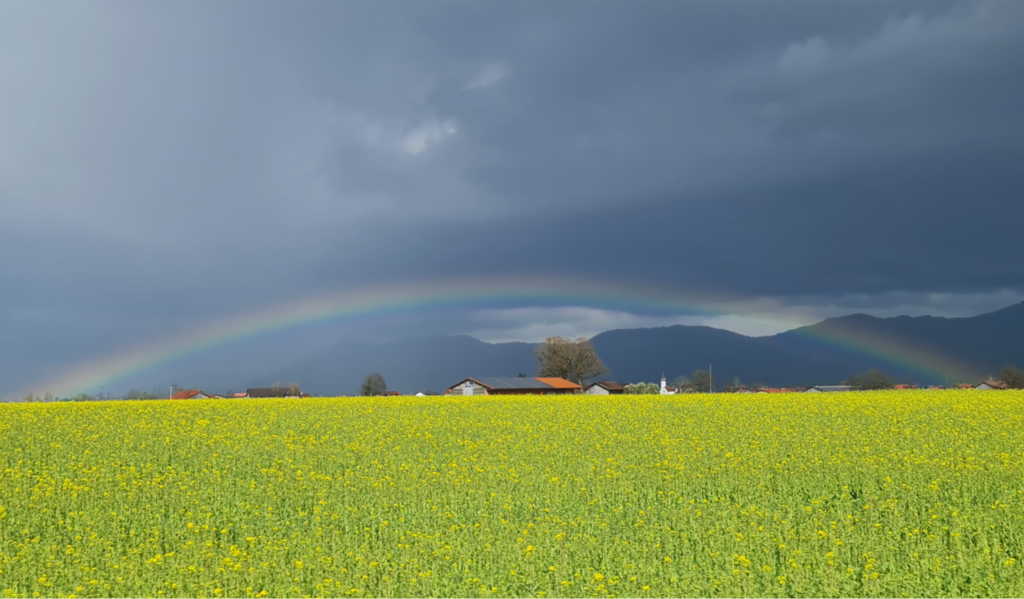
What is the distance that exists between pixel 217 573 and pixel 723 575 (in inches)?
305

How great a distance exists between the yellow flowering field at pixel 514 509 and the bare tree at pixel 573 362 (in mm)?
101464

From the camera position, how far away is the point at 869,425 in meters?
27.5

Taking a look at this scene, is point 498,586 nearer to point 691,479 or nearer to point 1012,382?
point 691,479

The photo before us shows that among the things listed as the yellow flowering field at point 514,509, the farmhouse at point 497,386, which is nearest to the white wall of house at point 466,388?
the farmhouse at point 497,386

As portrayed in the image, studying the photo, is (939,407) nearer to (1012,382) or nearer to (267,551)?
(267,551)

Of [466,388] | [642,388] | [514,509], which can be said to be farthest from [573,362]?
[514,509]

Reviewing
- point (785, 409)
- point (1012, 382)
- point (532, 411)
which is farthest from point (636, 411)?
point (1012, 382)

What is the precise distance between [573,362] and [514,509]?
384 ft

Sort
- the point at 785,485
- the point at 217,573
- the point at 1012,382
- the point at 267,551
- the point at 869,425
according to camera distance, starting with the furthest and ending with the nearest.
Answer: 1. the point at 1012,382
2. the point at 869,425
3. the point at 785,485
4. the point at 267,551
5. the point at 217,573

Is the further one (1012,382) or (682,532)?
(1012,382)

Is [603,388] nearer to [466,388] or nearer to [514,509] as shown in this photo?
[466,388]

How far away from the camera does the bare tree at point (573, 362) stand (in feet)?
425

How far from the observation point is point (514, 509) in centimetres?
1380

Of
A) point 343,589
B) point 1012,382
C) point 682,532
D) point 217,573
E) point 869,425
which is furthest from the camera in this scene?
point 1012,382
